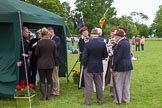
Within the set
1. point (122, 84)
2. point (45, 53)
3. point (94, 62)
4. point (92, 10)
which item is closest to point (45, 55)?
point (45, 53)

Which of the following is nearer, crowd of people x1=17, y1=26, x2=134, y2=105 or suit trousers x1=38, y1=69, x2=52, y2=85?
crowd of people x1=17, y1=26, x2=134, y2=105

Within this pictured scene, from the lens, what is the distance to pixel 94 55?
8.31 m

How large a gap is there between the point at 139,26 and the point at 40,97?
106400 millimetres

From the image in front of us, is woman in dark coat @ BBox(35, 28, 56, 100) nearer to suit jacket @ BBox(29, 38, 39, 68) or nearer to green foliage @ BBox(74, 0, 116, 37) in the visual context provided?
suit jacket @ BBox(29, 38, 39, 68)

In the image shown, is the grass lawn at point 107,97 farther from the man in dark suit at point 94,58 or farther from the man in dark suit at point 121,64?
the man in dark suit at point 94,58

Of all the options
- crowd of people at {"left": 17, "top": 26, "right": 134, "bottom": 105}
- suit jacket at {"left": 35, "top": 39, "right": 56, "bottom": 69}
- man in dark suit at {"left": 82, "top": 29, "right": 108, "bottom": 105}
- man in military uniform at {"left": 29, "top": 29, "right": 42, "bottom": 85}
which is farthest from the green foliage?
man in dark suit at {"left": 82, "top": 29, "right": 108, "bottom": 105}

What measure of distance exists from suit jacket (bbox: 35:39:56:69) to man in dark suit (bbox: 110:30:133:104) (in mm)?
1539

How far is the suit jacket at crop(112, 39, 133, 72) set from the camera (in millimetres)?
8266

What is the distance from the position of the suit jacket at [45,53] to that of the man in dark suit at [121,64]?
154 centimetres

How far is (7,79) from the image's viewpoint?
8.77m

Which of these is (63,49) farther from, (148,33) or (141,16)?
(141,16)

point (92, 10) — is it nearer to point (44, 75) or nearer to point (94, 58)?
point (44, 75)

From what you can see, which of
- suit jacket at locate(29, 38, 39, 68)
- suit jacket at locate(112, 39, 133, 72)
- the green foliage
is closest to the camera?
suit jacket at locate(112, 39, 133, 72)

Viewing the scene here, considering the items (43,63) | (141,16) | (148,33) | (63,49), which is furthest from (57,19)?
(141,16)
